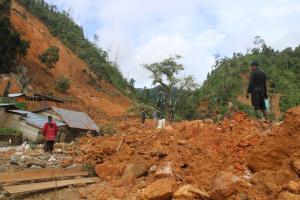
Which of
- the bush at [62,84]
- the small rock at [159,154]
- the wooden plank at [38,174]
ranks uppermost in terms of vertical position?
the bush at [62,84]

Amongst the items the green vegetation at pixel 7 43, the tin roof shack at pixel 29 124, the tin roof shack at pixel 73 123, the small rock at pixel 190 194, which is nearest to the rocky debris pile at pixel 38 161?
the small rock at pixel 190 194

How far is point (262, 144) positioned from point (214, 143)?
1219 mm

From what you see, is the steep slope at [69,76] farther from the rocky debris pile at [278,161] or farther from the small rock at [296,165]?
the small rock at [296,165]

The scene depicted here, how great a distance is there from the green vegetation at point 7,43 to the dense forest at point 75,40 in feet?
53.0

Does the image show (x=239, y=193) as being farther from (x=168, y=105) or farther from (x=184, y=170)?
(x=168, y=105)

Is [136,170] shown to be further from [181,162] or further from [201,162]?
[201,162]

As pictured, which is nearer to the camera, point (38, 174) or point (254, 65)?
point (38, 174)

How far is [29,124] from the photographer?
17828mm

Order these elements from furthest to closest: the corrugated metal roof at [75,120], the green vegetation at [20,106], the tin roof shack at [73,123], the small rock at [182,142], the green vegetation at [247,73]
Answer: the green vegetation at [247,73]
the green vegetation at [20,106]
the corrugated metal roof at [75,120]
the tin roof shack at [73,123]
the small rock at [182,142]

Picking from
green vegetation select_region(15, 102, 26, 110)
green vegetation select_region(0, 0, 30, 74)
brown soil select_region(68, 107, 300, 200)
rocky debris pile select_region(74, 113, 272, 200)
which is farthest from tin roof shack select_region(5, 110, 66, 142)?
green vegetation select_region(0, 0, 30, 74)

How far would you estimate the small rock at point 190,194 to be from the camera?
18.2 feet

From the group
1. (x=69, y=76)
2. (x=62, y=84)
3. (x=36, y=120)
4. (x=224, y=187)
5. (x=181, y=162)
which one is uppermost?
(x=69, y=76)

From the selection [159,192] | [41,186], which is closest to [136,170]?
[159,192]

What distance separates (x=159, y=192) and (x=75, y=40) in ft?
156
